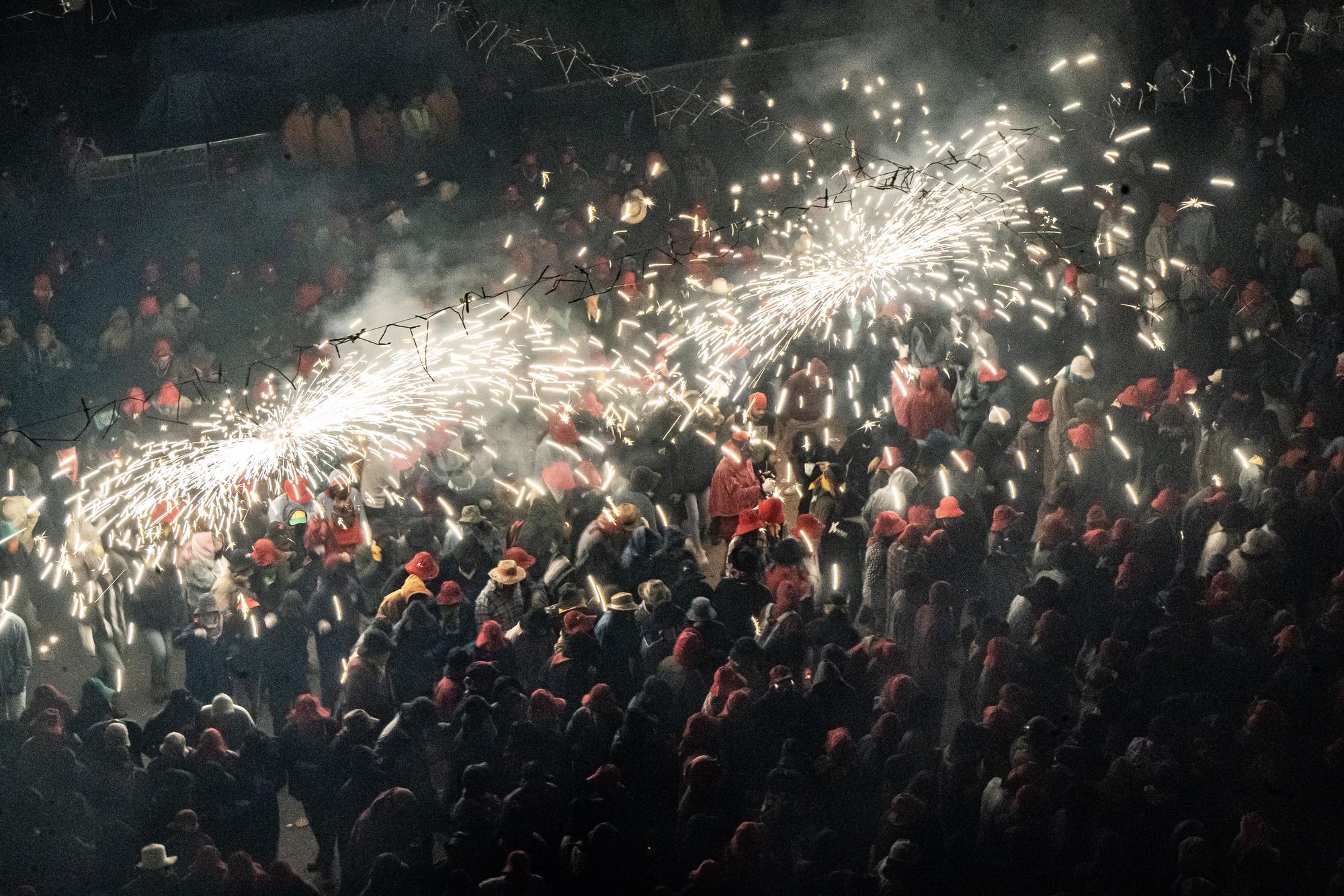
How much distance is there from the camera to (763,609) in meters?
10.3

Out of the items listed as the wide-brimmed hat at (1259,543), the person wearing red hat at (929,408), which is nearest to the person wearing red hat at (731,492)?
the person wearing red hat at (929,408)

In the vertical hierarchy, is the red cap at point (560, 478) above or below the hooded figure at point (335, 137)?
below

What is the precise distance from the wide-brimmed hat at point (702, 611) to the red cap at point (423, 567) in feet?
6.45

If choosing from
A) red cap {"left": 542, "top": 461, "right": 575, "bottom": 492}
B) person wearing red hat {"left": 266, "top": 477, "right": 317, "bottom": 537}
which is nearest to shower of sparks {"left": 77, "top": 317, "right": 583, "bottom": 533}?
person wearing red hat {"left": 266, "top": 477, "right": 317, "bottom": 537}

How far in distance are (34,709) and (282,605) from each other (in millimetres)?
1866

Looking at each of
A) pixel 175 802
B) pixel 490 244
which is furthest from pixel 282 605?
pixel 490 244

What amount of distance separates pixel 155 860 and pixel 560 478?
4.52 meters

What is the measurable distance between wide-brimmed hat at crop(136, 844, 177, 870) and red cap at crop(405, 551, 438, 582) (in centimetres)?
277

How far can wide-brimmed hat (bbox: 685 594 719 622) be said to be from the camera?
9.77 meters

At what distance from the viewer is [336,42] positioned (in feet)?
64.5

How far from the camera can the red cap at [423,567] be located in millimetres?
10664

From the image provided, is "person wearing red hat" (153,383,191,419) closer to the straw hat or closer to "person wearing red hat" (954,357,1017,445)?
the straw hat

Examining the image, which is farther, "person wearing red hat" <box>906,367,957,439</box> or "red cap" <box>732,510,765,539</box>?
"person wearing red hat" <box>906,367,957,439</box>

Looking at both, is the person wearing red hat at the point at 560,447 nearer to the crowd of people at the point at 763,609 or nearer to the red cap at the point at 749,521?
the crowd of people at the point at 763,609
